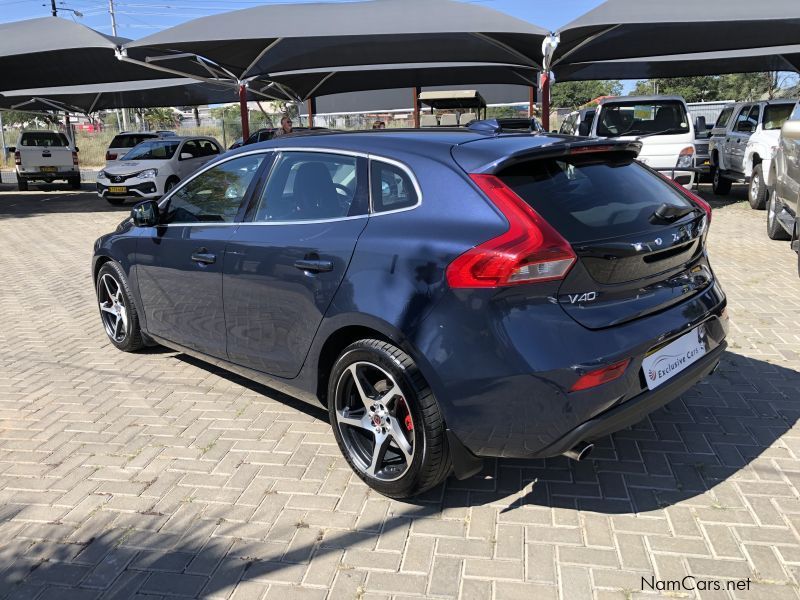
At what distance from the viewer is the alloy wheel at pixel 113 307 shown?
5.22 meters

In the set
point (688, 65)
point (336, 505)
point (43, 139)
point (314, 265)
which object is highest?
point (688, 65)

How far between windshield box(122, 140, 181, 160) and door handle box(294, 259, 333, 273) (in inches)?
554

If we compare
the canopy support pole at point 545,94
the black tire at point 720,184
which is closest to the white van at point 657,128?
the black tire at point 720,184

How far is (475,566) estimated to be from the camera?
2.69m

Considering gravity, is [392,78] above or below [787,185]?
above

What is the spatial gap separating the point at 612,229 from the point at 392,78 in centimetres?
2201

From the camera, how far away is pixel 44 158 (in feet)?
69.6

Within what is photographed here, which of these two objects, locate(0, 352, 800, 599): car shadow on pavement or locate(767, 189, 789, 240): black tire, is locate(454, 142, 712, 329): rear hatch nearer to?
locate(0, 352, 800, 599): car shadow on pavement

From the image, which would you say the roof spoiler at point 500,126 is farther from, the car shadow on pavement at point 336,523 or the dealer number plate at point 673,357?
the car shadow on pavement at point 336,523

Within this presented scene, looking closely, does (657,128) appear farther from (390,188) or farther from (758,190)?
(390,188)

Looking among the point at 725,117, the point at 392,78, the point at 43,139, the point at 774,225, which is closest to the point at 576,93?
the point at 392,78

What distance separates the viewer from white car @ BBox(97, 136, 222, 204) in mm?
15734

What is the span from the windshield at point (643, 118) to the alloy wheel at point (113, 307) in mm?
9643

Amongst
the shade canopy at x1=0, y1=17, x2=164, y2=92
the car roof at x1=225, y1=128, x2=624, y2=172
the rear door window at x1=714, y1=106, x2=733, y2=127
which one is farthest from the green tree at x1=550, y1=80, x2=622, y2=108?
the car roof at x1=225, y1=128, x2=624, y2=172
